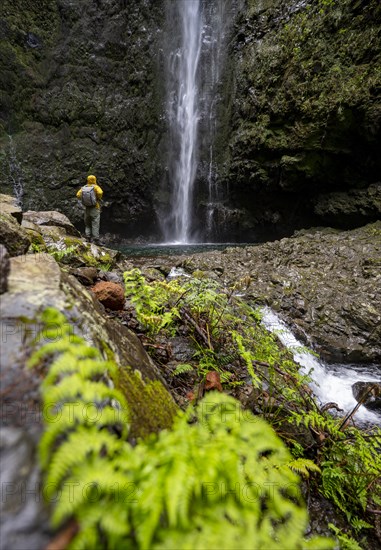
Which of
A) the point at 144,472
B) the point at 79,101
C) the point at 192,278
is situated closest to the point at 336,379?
the point at 192,278

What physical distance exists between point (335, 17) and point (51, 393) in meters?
19.4

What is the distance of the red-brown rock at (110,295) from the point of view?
111 inches

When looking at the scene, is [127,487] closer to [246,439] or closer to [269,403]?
[246,439]

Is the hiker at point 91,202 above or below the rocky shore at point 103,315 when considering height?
above

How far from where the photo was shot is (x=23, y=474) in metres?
0.91

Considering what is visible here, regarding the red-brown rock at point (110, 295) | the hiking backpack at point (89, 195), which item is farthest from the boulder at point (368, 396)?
the hiking backpack at point (89, 195)

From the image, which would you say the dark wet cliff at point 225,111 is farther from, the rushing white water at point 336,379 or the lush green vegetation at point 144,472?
the lush green vegetation at point 144,472

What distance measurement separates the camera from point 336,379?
499cm

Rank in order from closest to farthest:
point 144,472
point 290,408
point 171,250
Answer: point 144,472 < point 290,408 < point 171,250

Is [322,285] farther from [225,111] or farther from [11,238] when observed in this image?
[225,111]

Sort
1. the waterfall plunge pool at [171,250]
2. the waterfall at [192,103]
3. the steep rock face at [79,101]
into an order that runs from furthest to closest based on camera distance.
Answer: the waterfall at [192,103]
the steep rock face at [79,101]
the waterfall plunge pool at [171,250]

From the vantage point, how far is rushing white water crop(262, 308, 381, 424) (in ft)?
13.8

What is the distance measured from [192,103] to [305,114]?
936 cm

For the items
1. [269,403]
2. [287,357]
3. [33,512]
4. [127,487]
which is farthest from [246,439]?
[287,357]
